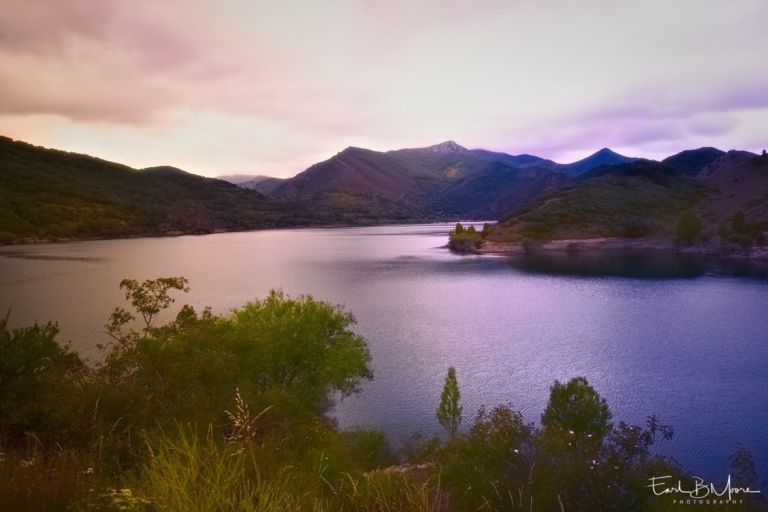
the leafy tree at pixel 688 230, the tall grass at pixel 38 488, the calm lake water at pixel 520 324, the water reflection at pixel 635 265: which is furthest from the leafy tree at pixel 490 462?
the leafy tree at pixel 688 230

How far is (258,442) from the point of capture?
1605 cm

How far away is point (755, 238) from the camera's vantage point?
13650 centimetres

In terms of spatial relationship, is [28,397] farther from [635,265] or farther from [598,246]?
[598,246]

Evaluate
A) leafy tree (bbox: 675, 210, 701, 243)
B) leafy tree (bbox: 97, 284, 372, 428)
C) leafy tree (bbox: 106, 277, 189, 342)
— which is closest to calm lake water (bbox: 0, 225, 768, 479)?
leafy tree (bbox: 97, 284, 372, 428)

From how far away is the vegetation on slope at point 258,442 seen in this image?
5895mm

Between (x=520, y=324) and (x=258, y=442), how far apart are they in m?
58.5

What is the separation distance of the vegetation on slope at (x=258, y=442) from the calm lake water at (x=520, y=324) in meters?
6.16

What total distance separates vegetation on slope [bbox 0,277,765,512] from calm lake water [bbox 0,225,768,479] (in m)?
6.16

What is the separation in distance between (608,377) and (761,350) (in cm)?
2160

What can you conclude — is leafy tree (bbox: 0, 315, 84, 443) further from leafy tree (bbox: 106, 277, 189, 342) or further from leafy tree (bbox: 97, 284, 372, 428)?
leafy tree (bbox: 106, 277, 189, 342)

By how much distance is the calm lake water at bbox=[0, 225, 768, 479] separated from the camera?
3856cm

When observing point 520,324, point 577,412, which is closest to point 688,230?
point 520,324

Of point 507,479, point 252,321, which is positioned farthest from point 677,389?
point 252,321

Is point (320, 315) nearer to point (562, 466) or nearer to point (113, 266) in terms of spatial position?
point (562, 466)
